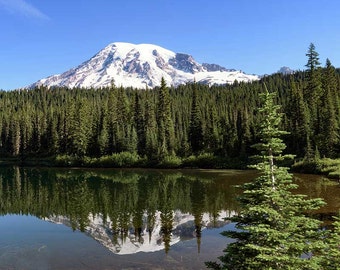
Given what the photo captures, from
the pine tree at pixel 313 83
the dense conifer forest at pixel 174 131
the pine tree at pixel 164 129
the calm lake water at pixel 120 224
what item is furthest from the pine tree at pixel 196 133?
the calm lake water at pixel 120 224

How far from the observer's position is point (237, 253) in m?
13.8

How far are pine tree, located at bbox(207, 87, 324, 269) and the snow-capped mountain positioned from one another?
15666 millimetres

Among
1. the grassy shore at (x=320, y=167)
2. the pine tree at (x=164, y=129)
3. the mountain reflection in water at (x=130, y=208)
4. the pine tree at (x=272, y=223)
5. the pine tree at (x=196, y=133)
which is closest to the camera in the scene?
the pine tree at (x=272, y=223)

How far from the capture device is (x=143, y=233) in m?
32.7

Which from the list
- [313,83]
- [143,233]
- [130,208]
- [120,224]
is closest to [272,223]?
[143,233]

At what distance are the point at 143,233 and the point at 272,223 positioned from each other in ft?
69.8

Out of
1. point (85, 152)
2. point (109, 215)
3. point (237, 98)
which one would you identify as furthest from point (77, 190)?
point (237, 98)

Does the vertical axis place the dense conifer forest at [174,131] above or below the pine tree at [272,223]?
above

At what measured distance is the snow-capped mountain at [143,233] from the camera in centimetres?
2870

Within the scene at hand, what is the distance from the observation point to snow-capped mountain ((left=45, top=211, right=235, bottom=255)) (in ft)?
94.2

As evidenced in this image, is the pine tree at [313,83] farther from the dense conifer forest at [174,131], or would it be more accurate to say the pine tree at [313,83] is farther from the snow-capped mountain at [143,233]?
the snow-capped mountain at [143,233]

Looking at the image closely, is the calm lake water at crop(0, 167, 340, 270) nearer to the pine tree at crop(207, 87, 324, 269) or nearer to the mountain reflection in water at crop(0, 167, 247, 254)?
the mountain reflection in water at crop(0, 167, 247, 254)

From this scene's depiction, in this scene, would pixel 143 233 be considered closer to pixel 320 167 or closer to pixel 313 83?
pixel 320 167

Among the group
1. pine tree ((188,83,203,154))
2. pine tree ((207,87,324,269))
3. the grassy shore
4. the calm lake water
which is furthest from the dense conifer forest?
pine tree ((207,87,324,269))
